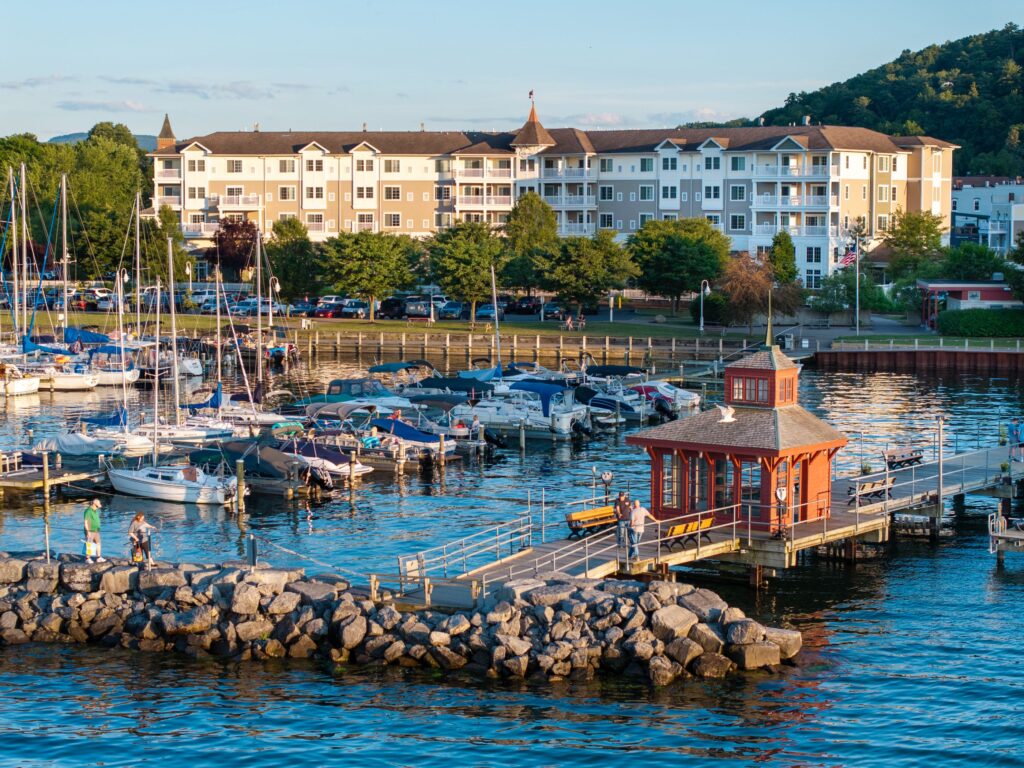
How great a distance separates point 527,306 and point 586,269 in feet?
38.5

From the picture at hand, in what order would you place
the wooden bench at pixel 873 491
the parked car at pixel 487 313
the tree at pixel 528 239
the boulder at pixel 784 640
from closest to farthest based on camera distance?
the boulder at pixel 784 640 < the wooden bench at pixel 873 491 < the tree at pixel 528 239 < the parked car at pixel 487 313

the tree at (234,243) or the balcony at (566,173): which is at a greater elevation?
the balcony at (566,173)

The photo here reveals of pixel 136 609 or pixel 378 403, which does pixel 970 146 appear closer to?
pixel 378 403

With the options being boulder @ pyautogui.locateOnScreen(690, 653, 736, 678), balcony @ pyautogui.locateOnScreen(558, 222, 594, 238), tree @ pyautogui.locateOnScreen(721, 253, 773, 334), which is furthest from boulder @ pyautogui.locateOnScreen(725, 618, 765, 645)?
balcony @ pyautogui.locateOnScreen(558, 222, 594, 238)

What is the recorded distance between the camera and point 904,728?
3466 centimetres

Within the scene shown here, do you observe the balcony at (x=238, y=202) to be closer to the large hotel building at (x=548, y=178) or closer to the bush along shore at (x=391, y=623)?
the large hotel building at (x=548, y=178)

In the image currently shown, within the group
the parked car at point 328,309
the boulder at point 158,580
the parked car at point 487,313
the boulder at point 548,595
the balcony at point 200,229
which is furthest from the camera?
the balcony at point 200,229

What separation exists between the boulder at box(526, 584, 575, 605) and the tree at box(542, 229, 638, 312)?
86.0 metres

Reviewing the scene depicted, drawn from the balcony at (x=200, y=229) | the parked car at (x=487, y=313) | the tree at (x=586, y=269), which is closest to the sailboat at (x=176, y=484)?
the tree at (x=586, y=269)

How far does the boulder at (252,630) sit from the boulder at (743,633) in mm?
11689

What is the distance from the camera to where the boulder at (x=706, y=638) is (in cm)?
3719

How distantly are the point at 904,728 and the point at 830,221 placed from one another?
107657 millimetres

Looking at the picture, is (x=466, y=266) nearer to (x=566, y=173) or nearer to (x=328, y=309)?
(x=328, y=309)

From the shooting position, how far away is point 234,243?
149 meters
